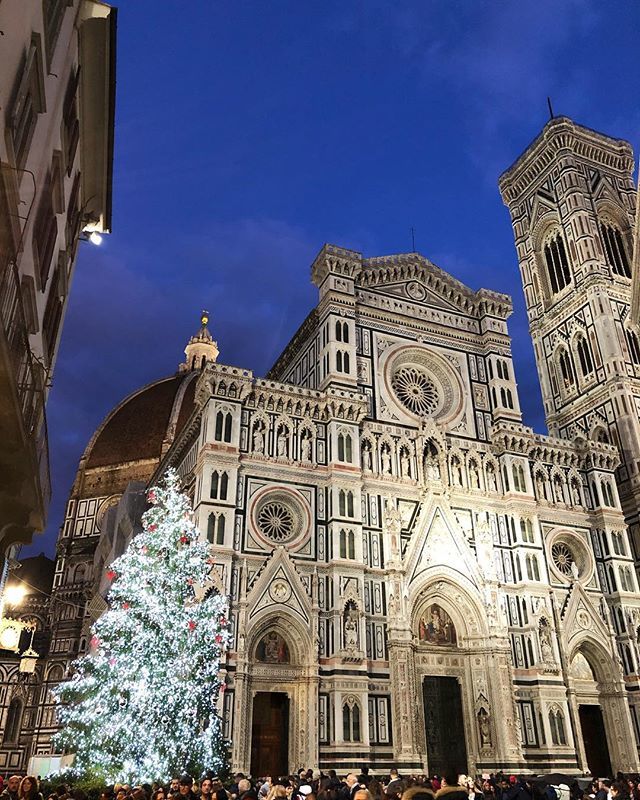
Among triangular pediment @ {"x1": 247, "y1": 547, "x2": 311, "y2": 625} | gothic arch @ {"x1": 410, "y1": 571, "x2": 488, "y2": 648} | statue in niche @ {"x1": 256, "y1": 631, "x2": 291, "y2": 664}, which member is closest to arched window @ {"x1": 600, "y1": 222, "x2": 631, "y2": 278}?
gothic arch @ {"x1": 410, "y1": 571, "x2": 488, "y2": 648}

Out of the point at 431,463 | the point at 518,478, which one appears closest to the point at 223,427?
the point at 431,463

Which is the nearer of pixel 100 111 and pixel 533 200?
pixel 100 111

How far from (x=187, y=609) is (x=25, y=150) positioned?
13.5 m

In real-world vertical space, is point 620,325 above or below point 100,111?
above

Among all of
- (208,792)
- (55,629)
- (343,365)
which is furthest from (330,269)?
(55,629)

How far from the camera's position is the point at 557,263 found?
141 ft

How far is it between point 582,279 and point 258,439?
78.0 ft

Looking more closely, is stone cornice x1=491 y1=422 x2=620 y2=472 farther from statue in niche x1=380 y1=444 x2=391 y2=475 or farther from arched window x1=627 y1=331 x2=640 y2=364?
arched window x1=627 y1=331 x2=640 y2=364

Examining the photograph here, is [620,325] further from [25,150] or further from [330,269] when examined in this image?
[25,150]

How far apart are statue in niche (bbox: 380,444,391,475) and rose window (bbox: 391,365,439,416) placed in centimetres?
287

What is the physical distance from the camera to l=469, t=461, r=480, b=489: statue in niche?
2942 cm

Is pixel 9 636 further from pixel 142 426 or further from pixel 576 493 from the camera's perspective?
pixel 142 426

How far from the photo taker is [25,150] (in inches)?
364

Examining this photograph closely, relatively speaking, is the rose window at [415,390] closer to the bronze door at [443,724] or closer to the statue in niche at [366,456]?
the statue in niche at [366,456]
